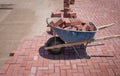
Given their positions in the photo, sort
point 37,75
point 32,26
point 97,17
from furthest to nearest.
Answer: point 97,17 → point 32,26 → point 37,75

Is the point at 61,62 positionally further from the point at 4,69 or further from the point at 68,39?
the point at 4,69

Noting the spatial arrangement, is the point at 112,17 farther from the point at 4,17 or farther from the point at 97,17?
the point at 4,17

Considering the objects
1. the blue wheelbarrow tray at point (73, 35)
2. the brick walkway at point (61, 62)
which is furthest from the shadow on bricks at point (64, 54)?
the blue wheelbarrow tray at point (73, 35)

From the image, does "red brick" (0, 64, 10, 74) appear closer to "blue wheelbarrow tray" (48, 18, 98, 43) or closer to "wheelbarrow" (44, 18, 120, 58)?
"wheelbarrow" (44, 18, 120, 58)

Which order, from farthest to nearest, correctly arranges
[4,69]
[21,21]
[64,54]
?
[21,21] < [64,54] < [4,69]

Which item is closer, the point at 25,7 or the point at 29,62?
the point at 29,62

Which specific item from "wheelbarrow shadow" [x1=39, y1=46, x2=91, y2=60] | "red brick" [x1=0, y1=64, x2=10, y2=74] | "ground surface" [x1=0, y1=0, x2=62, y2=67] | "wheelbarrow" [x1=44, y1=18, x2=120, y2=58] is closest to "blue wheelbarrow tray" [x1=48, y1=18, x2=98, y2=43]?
"wheelbarrow" [x1=44, y1=18, x2=120, y2=58]

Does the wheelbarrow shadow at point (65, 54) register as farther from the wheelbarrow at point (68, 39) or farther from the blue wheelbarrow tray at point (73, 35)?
the blue wheelbarrow tray at point (73, 35)

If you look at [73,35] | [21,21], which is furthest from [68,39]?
[21,21]

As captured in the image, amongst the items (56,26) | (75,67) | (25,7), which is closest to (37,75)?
(75,67)

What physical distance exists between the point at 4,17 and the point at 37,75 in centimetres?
643

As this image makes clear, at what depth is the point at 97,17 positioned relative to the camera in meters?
10.3

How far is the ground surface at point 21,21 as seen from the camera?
7.79 metres

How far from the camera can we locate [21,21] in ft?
33.8
